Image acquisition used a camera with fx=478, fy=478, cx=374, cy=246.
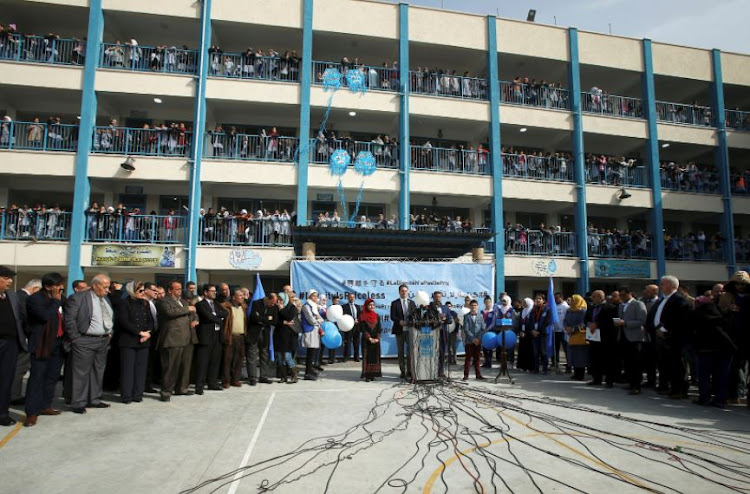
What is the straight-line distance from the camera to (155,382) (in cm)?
938

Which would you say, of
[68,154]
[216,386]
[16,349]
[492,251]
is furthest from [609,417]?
[68,154]

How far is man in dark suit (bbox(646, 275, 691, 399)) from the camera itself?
7723 millimetres

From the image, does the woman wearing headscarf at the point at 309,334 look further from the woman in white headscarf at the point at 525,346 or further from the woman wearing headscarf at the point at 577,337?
→ the woman wearing headscarf at the point at 577,337

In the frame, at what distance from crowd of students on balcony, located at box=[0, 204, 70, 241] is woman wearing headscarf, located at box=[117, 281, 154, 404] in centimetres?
1232

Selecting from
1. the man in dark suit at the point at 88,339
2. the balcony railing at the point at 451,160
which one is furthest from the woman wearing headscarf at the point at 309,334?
the balcony railing at the point at 451,160

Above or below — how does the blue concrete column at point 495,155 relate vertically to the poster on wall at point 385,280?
above

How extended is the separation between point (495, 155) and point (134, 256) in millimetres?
14797

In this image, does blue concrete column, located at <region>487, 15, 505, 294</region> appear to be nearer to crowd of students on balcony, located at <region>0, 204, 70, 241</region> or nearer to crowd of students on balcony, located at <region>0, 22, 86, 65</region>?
crowd of students on balcony, located at <region>0, 22, 86, 65</region>

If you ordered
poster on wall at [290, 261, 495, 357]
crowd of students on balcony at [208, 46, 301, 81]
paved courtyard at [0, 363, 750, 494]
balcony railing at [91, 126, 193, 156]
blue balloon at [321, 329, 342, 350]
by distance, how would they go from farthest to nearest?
crowd of students on balcony at [208, 46, 301, 81] < balcony railing at [91, 126, 193, 156] < poster on wall at [290, 261, 495, 357] < blue balloon at [321, 329, 342, 350] < paved courtyard at [0, 363, 750, 494]

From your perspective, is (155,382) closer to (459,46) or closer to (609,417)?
(609,417)

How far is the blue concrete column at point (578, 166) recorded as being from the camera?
20500 millimetres

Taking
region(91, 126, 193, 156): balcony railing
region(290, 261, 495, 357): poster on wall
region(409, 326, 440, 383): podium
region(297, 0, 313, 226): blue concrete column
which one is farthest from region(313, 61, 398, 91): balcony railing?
region(409, 326, 440, 383): podium

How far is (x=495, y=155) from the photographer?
801 inches

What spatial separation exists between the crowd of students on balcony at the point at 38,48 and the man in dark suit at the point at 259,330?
14945 mm
